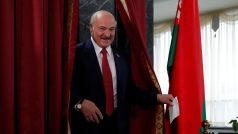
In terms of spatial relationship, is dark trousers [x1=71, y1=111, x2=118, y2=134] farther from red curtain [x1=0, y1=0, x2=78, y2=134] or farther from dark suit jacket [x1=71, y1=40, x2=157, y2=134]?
red curtain [x1=0, y1=0, x2=78, y2=134]

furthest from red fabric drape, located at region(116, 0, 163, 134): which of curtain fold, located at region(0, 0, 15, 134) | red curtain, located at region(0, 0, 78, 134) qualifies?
curtain fold, located at region(0, 0, 15, 134)

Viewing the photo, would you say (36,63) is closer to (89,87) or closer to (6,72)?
(6,72)

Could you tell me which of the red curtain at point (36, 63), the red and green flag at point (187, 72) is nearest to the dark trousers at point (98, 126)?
the red curtain at point (36, 63)

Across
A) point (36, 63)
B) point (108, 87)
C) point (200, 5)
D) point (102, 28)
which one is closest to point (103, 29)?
point (102, 28)

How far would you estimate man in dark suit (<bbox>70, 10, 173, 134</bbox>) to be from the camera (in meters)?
2.08

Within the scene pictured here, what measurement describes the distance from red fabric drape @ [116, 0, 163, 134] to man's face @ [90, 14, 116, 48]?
0.13 metres

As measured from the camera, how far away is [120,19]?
247 cm

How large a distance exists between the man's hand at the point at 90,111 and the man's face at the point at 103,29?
0.34 metres

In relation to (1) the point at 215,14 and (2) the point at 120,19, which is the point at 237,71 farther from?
(2) the point at 120,19

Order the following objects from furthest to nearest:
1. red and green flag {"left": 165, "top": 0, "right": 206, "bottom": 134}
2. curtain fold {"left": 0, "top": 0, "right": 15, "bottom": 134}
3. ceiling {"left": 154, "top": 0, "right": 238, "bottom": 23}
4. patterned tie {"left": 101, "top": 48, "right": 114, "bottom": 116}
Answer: ceiling {"left": 154, "top": 0, "right": 238, "bottom": 23}, red and green flag {"left": 165, "top": 0, "right": 206, "bottom": 134}, patterned tie {"left": 101, "top": 48, "right": 114, "bottom": 116}, curtain fold {"left": 0, "top": 0, "right": 15, "bottom": 134}

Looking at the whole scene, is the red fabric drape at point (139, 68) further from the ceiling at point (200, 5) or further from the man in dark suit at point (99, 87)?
the ceiling at point (200, 5)

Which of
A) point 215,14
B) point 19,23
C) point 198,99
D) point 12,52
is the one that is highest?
point 215,14

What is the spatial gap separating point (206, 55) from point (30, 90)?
4989 mm

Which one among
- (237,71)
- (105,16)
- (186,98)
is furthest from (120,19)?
(237,71)
